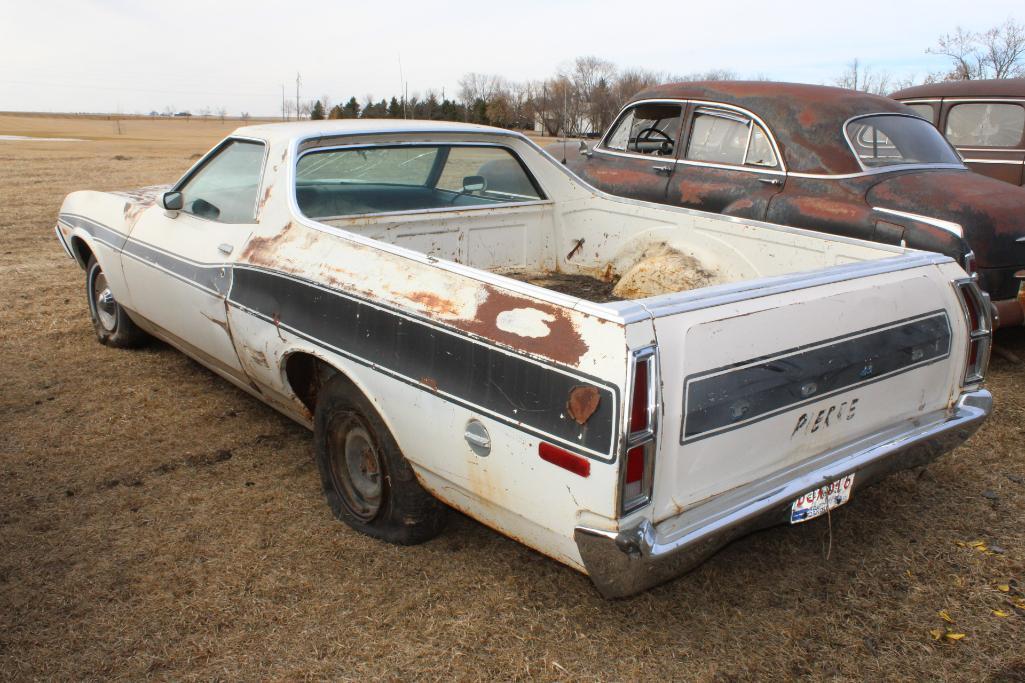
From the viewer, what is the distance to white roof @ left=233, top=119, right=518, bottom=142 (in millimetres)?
3904

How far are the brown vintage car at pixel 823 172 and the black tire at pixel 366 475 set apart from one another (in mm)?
3295

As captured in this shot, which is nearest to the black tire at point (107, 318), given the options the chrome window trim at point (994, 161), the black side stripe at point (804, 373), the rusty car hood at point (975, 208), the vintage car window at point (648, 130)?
the vintage car window at point (648, 130)

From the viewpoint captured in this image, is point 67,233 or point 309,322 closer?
point 309,322

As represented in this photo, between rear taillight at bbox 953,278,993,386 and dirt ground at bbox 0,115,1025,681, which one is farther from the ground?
rear taillight at bbox 953,278,993,386

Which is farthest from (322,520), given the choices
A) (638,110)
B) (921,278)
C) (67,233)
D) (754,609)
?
(638,110)

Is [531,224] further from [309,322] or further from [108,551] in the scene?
[108,551]

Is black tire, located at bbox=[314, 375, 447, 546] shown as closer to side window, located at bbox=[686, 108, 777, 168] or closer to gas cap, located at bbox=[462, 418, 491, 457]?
gas cap, located at bbox=[462, 418, 491, 457]

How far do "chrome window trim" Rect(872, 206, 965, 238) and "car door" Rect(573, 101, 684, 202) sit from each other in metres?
1.77

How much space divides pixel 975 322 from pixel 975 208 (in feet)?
7.60

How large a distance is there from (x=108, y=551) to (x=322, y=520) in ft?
2.66

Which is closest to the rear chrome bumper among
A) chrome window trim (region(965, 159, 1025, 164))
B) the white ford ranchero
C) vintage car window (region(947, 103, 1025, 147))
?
the white ford ranchero

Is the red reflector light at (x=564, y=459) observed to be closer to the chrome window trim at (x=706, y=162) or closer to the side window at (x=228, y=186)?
the side window at (x=228, y=186)

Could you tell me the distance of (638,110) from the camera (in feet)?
22.9

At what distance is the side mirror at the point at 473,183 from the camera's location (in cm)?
444
